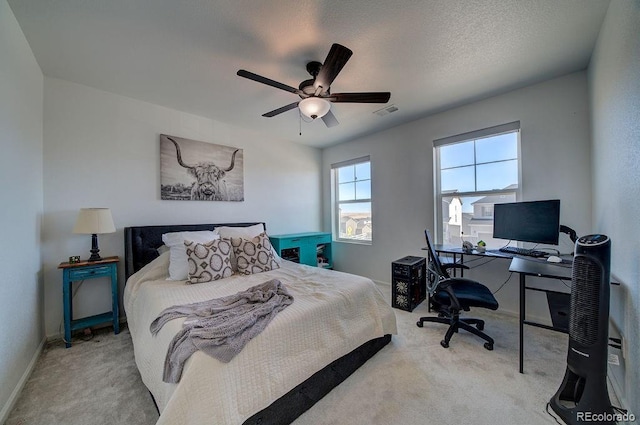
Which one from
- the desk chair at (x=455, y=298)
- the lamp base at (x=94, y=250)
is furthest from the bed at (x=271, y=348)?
the desk chair at (x=455, y=298)

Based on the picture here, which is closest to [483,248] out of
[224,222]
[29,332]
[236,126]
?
[224,222]

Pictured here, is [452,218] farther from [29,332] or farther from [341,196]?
[29,332]

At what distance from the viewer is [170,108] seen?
3082 mm

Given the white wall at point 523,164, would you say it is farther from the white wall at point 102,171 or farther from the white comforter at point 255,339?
the white wall at point 102,171

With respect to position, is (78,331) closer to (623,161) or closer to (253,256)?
(253,256)

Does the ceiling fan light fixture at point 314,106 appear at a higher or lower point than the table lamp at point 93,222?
higher

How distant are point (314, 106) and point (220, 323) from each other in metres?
1.76

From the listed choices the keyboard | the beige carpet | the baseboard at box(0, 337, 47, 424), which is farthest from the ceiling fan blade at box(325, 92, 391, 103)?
the baseboard at box(0, 337, 47, 424)

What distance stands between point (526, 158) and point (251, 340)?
328 centimetres

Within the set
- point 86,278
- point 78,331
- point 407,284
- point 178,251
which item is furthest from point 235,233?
point 407,284

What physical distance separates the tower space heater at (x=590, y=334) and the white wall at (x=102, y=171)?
3678 mm

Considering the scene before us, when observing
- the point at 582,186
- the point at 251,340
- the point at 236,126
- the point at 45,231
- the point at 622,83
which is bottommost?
the point at 251,340

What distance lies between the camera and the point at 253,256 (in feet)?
8.61

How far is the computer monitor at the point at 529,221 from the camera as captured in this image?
2.28 meters
